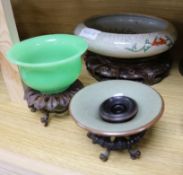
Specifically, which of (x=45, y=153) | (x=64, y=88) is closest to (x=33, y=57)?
(x=64, y=88)

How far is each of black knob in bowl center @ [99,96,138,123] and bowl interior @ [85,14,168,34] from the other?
276 millimetres

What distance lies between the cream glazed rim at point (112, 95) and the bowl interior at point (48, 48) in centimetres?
10

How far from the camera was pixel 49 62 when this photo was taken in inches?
23.0

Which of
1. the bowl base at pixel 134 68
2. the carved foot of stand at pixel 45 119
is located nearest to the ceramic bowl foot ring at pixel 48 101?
the carved foot of stand at pixel 45 119

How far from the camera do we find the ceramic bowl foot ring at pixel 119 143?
0.49 m

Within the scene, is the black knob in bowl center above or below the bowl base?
above

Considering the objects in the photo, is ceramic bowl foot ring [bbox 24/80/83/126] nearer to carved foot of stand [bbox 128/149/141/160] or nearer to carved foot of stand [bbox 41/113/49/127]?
carved foot of stand [bbox 41/113/49/127]

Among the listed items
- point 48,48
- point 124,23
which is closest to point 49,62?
point 48,48

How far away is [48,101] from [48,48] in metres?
0.12

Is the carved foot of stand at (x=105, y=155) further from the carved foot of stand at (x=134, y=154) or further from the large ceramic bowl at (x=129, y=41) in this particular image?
the large ceramic bowl at (x=129, y=41)

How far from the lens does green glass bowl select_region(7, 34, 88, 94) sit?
529mm

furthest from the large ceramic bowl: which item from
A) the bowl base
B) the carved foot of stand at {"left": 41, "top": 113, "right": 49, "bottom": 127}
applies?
the carved foot of stand at {"left": 41, "top": 113, "right": 49, "bottom": 127}

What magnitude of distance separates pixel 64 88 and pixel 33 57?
10 cm

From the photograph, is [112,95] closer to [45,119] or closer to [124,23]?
[45,119]
